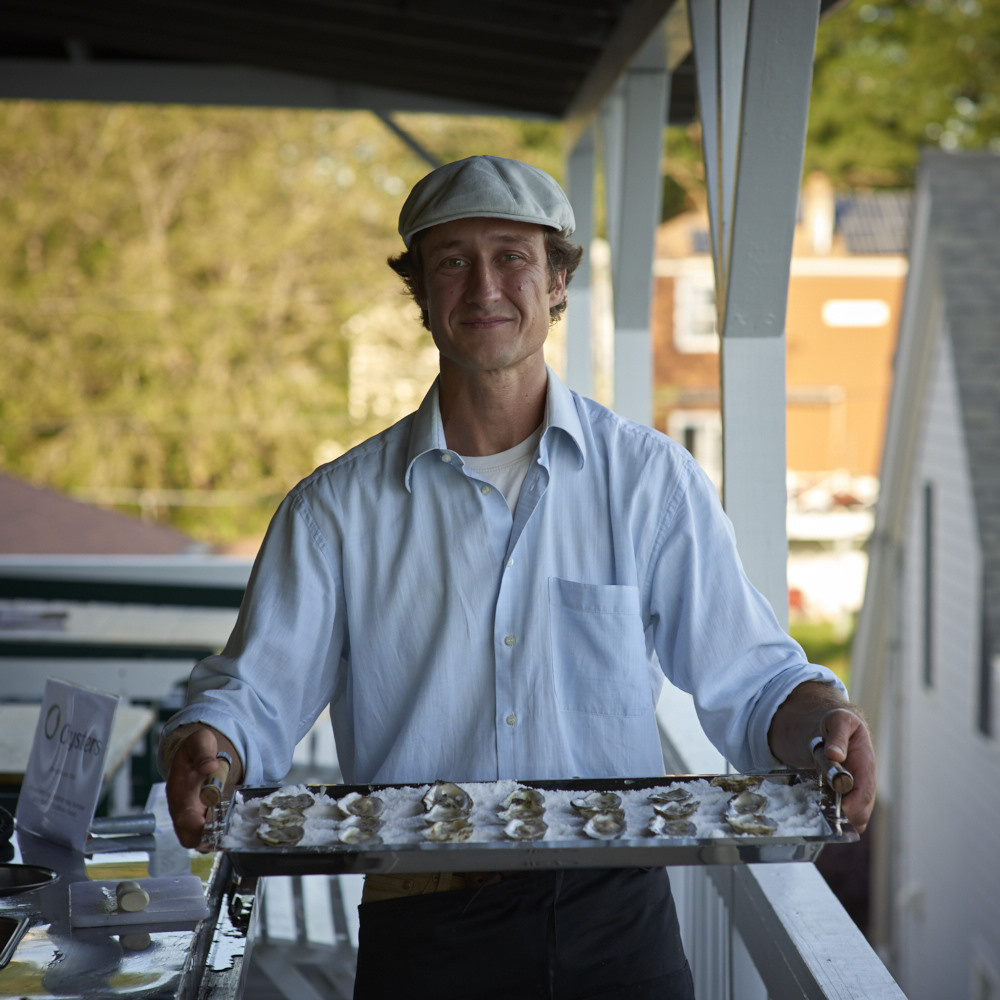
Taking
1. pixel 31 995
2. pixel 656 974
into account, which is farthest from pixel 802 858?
pixel 31 995

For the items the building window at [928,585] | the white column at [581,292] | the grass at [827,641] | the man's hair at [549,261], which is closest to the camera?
the man's hair at [549,261]

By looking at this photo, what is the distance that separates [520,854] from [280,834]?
10.2 inches

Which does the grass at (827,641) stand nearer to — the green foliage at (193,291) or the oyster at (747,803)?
the green foliage at (193,291)

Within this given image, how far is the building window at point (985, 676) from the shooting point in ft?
22.3

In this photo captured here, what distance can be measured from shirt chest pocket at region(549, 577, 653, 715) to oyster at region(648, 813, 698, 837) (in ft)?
0.86

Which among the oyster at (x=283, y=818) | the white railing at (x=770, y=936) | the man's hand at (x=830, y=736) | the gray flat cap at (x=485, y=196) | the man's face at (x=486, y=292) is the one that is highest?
the gray flat cap at (x=485, y=196)

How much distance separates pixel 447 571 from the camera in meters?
1.66

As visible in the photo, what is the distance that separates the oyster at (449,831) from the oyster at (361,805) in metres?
0.09

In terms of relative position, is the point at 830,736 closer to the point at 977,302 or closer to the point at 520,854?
the point at 520,854

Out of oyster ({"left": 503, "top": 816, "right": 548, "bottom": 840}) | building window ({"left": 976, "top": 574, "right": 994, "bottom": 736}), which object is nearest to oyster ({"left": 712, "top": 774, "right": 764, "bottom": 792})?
oyster ({"left": 503, "top": 816, "right": 548, "bottom": 840})

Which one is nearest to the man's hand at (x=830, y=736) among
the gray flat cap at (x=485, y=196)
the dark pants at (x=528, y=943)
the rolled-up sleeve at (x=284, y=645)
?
the dark pants at (x=528, y=943)

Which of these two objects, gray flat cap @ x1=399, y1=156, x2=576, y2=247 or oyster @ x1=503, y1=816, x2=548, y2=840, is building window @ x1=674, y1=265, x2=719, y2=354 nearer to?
gray flat cap @ x1=399, y1=156, x2=576, y2=247

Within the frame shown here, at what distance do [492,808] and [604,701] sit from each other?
27 cm

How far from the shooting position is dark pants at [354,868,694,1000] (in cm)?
154
